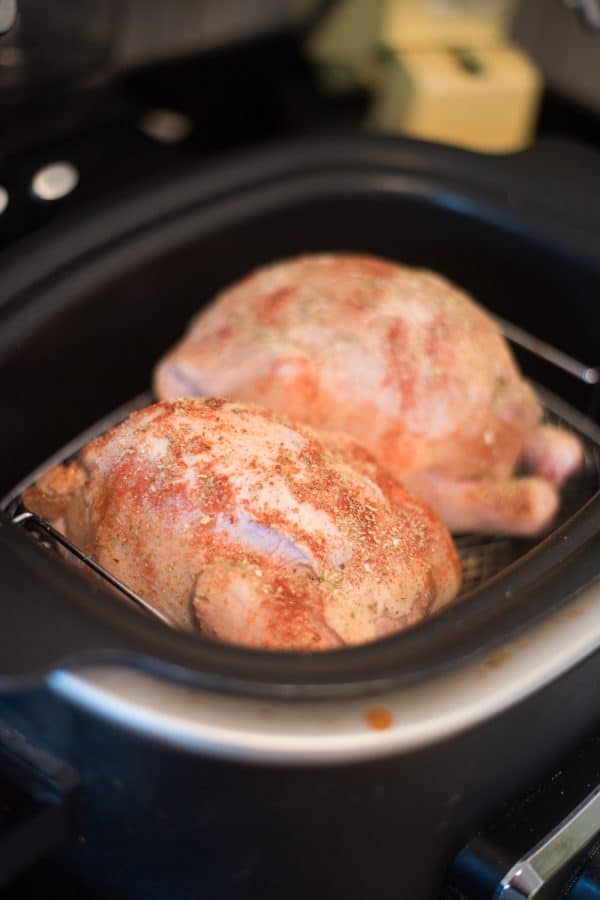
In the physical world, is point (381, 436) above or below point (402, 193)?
below

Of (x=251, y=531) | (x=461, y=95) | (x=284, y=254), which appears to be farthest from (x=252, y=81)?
(x=251, y=531)

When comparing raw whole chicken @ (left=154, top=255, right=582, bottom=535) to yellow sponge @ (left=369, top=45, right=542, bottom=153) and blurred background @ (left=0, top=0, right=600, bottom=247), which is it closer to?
blurred background @ (left=0, top=0, right=600, bottom=247)

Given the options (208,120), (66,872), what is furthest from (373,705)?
(208,120)

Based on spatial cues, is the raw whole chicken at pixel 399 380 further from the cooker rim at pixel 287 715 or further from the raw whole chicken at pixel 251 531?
the cooker rim at pixel 287 715

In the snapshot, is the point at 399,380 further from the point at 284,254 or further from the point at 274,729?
the point at 274,729

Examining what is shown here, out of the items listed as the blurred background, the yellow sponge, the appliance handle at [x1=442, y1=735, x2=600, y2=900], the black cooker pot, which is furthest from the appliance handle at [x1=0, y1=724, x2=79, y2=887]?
the yellow sponge

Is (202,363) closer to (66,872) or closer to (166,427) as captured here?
(166,427)
